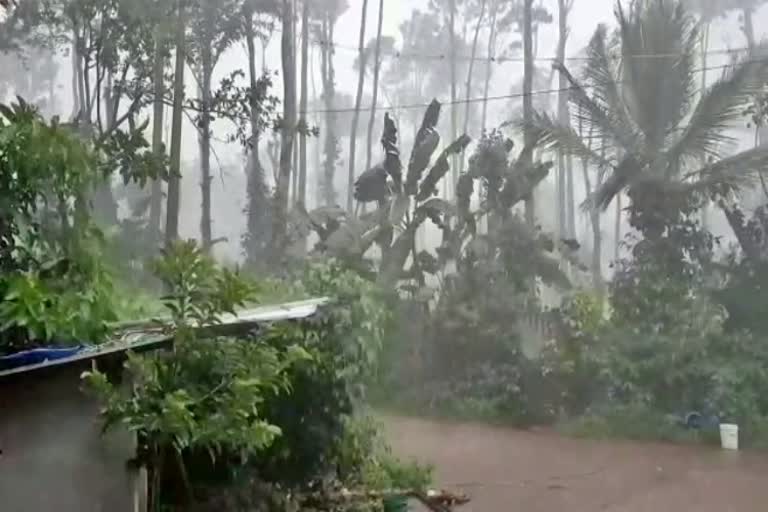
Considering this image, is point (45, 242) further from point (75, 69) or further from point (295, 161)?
Result: point (295, 161)

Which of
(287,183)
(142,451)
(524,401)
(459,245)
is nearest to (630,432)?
(524,401)

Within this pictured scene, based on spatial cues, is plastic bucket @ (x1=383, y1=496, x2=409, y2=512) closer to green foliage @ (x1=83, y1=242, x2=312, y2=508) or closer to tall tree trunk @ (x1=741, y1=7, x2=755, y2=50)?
green foliage @ (x1=83, y1=242, x2=312, y2=508)

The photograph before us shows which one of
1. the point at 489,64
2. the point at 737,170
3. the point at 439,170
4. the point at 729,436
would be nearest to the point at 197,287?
the point at 439,170

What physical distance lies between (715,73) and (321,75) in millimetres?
1865

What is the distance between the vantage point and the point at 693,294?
4.01 m

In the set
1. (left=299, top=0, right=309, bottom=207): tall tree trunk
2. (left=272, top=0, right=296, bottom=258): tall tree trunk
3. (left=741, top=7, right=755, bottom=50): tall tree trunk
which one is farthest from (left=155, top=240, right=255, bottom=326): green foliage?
(left=741, top=7, right=755, bottom=50): tall tree trunk

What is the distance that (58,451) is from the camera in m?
2.16

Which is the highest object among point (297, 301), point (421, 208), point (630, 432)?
point (421, 208)

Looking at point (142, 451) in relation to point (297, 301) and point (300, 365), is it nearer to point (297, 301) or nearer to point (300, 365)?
point (300, 365)

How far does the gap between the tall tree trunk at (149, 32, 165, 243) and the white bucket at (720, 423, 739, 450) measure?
2.55 meters

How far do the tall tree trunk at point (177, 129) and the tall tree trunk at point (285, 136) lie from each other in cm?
44

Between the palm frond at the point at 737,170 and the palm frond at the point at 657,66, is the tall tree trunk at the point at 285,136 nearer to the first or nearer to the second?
the palm frond at the point at 657,66

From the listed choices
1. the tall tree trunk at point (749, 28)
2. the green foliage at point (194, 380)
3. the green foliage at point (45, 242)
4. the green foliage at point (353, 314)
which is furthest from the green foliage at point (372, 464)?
the tall tree trunk at point (749, 28)

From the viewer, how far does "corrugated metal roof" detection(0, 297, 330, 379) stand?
206 centimetres
